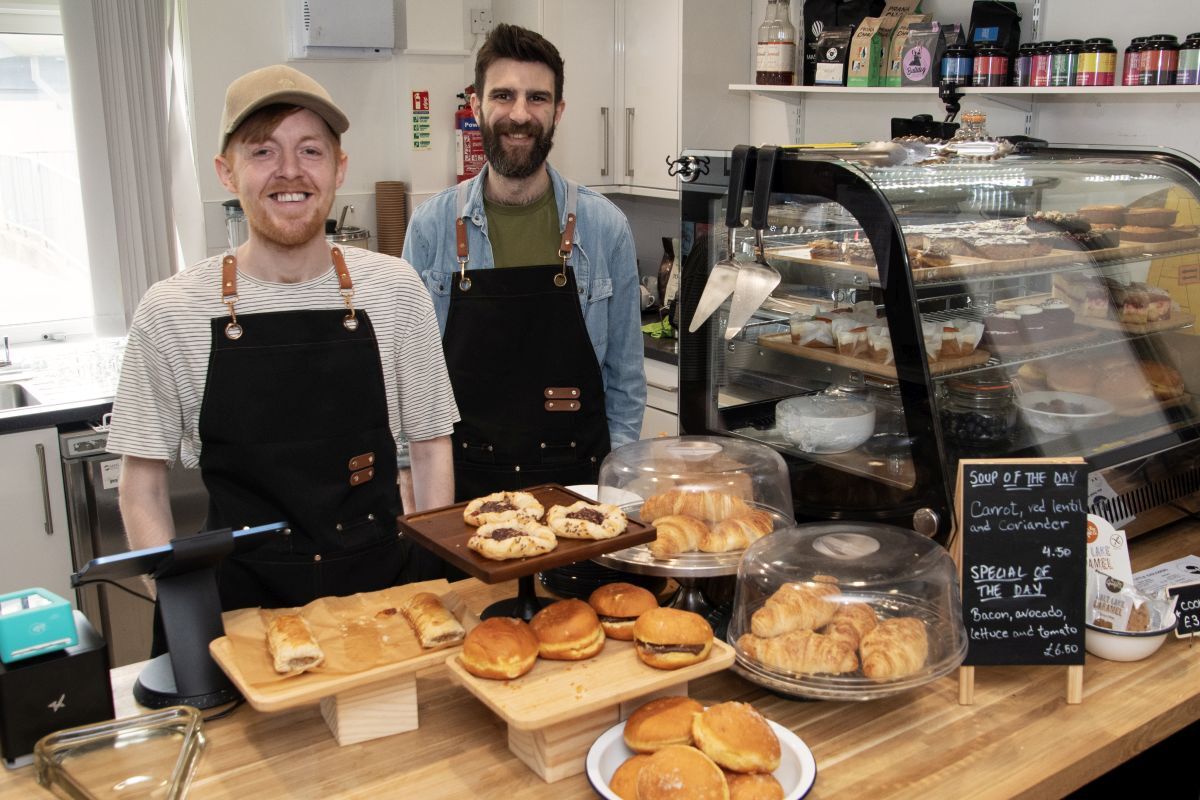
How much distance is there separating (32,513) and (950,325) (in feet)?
9.23

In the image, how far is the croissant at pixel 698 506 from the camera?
188 cm

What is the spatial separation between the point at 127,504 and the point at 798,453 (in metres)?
1.31

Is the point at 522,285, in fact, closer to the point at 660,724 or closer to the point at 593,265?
the point at 593,265

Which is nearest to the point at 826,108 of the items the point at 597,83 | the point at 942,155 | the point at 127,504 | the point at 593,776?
the point at 597,83

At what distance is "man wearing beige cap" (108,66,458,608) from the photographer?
2018 millimetres

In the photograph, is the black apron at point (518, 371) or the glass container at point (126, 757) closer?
the glass container at point (126, 757)

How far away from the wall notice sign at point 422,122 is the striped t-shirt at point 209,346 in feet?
9.15

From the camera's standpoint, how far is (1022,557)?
175 cm

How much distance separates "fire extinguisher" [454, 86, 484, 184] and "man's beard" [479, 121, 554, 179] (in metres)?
2.14

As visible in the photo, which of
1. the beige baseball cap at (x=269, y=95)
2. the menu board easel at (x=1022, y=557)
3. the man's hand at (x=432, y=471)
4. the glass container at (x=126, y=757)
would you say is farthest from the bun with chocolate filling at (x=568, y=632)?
the beige baseball cap at (x=269, y=95)

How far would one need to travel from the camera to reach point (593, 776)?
4.64 ft

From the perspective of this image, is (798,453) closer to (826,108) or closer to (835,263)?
(835,263)

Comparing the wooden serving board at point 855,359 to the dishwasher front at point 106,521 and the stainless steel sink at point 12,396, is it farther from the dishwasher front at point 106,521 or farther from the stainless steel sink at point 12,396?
the stainless steel sink at point 12,396

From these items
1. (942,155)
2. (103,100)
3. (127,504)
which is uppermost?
(103,100)
